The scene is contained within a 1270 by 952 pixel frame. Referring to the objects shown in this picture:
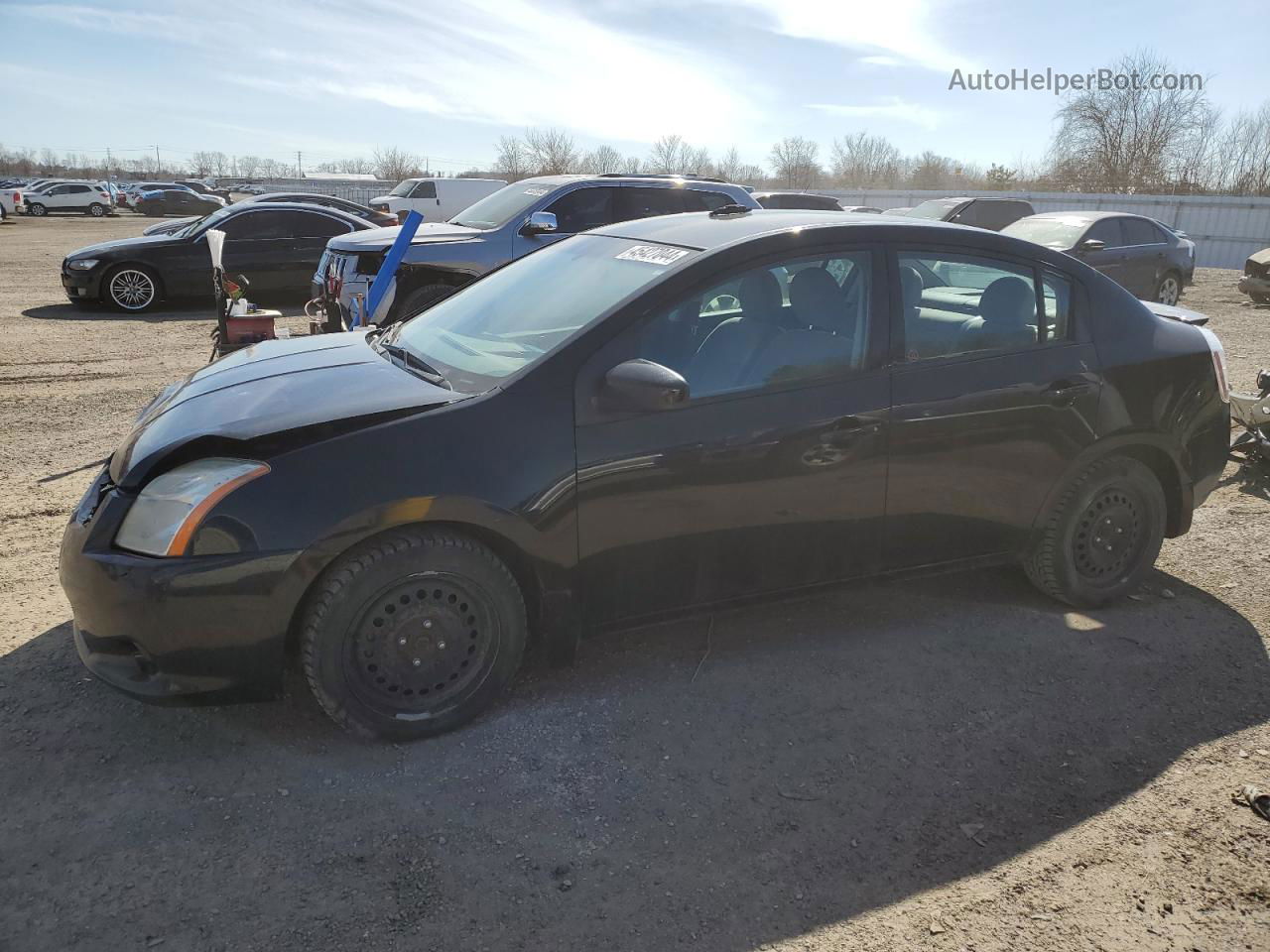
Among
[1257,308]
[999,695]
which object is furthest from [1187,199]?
Answer: [999,695]

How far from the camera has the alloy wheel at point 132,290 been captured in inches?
513

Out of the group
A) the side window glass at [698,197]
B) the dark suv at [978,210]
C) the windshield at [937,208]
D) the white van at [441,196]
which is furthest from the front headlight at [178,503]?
the white van at [441,196]

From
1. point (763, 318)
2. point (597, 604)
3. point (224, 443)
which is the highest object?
point (763, 318)

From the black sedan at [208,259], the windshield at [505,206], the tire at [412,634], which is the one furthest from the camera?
the black sedan at [208,259]

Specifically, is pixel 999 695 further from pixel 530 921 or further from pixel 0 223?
pixel 0 223

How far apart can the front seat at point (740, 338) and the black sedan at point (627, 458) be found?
11 millimetres

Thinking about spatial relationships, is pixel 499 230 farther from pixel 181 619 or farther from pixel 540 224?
pixel 181 619

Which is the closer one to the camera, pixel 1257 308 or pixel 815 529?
pixel 815 529

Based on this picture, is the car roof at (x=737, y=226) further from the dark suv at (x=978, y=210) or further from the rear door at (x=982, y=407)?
the dark suv at (x=978, y=210)

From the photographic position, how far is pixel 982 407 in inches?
149

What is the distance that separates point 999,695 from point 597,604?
160cm

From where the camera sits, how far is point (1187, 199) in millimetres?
30078

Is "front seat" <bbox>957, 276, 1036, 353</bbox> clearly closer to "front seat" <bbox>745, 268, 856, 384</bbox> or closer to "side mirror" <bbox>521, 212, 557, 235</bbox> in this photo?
"front seat" <bbox>745, 268, 856, 384</bbox>

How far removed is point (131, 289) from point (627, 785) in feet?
42.2
